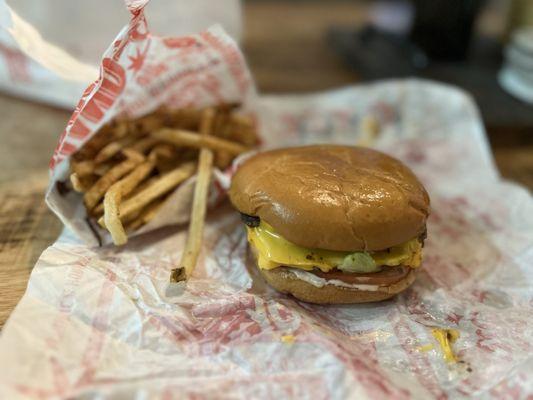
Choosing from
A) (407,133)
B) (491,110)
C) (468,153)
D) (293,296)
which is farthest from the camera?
(491,110)

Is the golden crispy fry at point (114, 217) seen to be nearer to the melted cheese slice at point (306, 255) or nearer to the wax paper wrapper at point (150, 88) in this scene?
the wax paper wrapper at point (150, 88)

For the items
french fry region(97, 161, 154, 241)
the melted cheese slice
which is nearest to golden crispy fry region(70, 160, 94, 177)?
french fry region(97, 161, 154, 241)

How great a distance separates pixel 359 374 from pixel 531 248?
102 centimetres

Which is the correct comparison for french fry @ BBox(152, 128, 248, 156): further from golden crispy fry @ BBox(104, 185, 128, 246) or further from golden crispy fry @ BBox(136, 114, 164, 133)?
golden crispy fry @ BBox(104, 185, 128, 246)

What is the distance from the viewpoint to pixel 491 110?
2820 millimetres

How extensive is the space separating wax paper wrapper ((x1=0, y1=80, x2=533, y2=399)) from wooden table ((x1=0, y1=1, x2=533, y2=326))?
191mm

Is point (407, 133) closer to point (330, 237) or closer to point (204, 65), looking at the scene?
point (204, 65)

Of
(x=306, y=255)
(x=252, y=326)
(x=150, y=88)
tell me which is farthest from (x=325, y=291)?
(x=150, y=88)

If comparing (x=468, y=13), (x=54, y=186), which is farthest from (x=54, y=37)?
(x=468, y=13)

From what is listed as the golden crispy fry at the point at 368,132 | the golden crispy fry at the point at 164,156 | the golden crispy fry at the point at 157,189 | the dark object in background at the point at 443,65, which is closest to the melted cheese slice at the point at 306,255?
the golden crispy fry at the point at 157,189

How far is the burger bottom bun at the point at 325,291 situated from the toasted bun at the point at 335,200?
0.14 metres

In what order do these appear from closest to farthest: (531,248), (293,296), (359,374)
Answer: (359,374)
(293,296)
(531,248)

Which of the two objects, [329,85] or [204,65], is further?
[329,85]

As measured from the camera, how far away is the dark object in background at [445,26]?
3297 mm
